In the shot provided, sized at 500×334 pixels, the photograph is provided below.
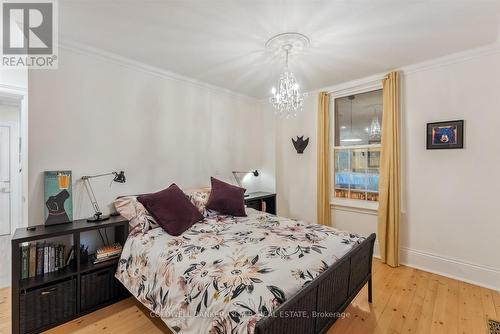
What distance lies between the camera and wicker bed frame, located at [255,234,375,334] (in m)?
1.17

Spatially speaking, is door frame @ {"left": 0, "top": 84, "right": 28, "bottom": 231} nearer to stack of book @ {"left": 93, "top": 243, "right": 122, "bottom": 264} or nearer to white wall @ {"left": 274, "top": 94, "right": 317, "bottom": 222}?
stack of book @ {"left": 93, "top": 243, "right": 122, "bottom": 264}

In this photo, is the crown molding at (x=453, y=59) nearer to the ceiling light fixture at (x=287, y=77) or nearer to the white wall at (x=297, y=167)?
the white wall at (x=297, y=167)

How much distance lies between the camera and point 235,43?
2367 millimetres

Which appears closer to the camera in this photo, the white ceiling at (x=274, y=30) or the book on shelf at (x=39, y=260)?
the white ceiling at (x=274, y=30)

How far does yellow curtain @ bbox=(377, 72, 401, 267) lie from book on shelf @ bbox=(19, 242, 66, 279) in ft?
11.7

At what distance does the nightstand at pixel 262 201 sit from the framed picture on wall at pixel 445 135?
2.40 metres

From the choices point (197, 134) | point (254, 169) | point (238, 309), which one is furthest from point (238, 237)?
point (254, 169)

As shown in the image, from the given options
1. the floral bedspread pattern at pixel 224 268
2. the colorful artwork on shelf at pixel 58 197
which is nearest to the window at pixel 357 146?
the floral bedspread pattern at pixel 224 268

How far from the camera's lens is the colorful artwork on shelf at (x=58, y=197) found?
2.15m

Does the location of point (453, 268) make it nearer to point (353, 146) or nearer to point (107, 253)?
point (353, 146)

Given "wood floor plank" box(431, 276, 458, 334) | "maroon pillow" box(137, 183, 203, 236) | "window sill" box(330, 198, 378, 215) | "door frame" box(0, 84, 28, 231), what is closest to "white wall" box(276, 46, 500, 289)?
"window sill" box(330, 198, 378, 215)

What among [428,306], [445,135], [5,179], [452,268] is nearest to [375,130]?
[445,135]

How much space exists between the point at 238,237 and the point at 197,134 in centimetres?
189

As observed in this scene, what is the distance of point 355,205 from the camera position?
3539 mm
